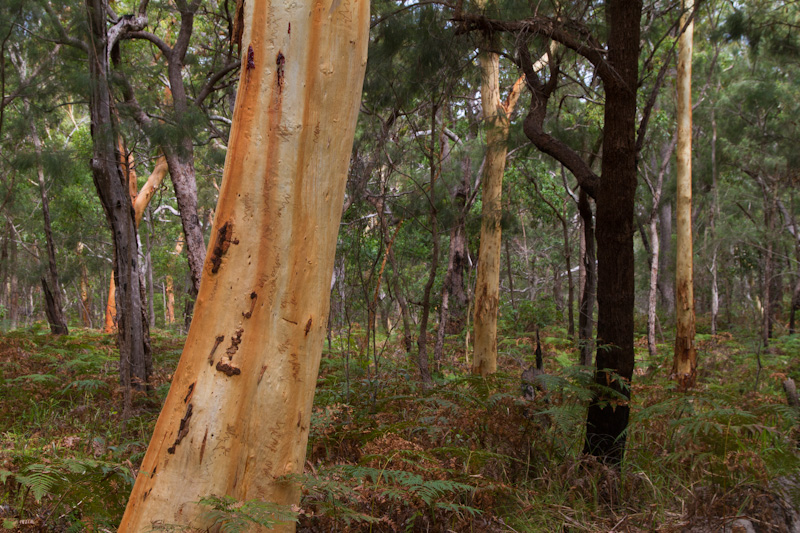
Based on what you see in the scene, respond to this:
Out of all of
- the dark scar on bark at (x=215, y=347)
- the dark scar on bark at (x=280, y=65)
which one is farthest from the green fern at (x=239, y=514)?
the dark scar on bark at (x=280, y=65)

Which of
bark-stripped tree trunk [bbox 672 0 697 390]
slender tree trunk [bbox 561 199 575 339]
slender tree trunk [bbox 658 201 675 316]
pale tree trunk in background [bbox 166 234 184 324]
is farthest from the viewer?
pale tree trunk in background [bbox 166 234 184 324]

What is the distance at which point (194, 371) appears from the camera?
78.6 inches

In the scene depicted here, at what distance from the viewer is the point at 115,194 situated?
5.33 meters

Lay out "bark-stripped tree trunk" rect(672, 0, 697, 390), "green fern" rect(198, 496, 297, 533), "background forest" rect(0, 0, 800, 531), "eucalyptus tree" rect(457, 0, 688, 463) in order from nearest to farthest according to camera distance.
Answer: "green fern" rect(198, 496, 297, 533) < "background forest" rect(0, 0, 800, 531) < "eucalyptus tree" rect(457, 0, 688, 463) < "bark-stripped tree trunk" rect(672, 0, 697, 390)

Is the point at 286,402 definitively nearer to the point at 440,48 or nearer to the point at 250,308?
the point at 250,308

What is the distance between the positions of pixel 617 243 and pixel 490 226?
4.13 metres

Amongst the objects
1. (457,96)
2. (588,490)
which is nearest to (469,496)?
(588,490)

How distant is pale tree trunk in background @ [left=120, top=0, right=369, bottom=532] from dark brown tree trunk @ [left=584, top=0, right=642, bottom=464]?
199 cm

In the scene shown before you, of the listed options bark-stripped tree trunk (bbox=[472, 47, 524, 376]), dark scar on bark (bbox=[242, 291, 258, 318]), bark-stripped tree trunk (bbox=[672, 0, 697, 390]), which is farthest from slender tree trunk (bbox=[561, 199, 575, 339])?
dark scar on bark (bbox=[242, 291, 258, 318])

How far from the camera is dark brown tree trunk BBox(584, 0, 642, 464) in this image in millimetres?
3432

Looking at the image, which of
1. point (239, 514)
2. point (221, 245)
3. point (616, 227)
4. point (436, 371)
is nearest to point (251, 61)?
point (221, 245)

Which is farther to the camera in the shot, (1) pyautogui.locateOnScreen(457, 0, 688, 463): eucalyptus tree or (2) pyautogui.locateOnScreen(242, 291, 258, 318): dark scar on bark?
(1) pyautogui.locateOnScreen(457, 0, 688, 463): eucalyptus tree

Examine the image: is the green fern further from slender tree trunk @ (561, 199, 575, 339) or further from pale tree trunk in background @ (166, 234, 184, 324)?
pale tree trunk in background @ (166, 234, 184, 324)

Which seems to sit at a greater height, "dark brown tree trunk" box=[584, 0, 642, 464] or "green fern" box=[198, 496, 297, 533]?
"dark brown tree trunk" box=[584, 0, 642, 464]
